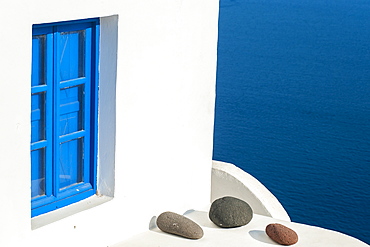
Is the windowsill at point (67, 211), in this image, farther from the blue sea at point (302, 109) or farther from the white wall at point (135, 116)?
the blue sea at point (302, 109)

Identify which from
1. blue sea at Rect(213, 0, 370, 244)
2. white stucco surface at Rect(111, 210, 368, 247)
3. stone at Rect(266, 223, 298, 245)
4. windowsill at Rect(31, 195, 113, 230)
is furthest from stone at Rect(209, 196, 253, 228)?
blue sea at Rect(213, 0, 370, 244)

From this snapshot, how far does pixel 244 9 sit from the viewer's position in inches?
1371

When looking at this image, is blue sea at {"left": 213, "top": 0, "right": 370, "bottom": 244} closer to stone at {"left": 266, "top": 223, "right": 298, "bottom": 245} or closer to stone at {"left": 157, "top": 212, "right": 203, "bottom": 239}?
stone at {"left": 266, "top": 223, "right": 298, "bottom": 245}

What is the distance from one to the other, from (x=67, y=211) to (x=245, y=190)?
Answer: 2091mm

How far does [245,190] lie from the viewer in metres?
6.47

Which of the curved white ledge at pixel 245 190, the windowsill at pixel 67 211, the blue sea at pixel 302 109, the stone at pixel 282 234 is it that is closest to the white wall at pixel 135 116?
the windowsill at pixel 67 211

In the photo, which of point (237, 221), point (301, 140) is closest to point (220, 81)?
point (301, 140)

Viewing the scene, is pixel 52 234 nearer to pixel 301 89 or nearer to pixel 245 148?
pixel 245 148

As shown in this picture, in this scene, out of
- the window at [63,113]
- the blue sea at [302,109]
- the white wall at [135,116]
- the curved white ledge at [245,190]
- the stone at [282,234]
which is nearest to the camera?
the white wall at [135,116]

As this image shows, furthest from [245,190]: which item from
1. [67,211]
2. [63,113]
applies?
[63,113]

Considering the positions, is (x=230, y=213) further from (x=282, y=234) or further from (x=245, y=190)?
(x=245, y=190)

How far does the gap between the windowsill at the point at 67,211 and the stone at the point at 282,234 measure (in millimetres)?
1185

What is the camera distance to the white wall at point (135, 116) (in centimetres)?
414

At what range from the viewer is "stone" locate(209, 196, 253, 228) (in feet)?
18.2
